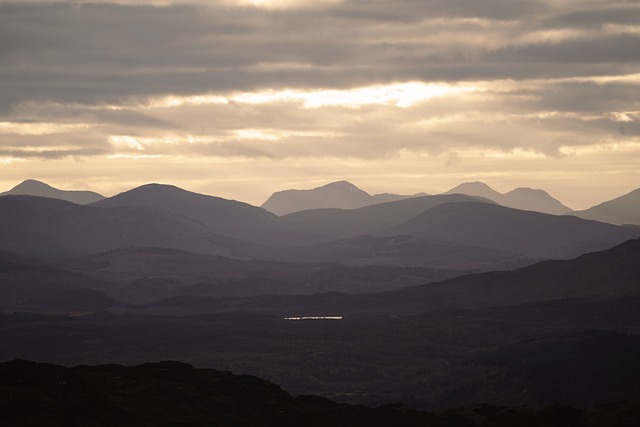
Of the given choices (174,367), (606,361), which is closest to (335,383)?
(606,361)

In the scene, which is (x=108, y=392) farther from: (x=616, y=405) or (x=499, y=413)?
(x=616, y=405)

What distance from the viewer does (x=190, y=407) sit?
93.0 meters

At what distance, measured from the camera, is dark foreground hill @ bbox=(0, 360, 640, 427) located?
85312 mm

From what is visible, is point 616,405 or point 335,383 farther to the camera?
point 335,383

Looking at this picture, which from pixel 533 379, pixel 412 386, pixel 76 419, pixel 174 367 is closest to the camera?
pixel 76 419

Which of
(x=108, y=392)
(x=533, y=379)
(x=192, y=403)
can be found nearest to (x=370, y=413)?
(x=192, y=403)

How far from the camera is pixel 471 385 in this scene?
172 m

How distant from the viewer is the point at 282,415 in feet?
309

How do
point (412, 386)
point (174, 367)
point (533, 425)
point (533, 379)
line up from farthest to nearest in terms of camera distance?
point (412, 386) < point (533, 379) < point (174, 367) < point (533, 425)

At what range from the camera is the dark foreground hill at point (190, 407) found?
280ft

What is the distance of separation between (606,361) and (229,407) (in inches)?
3590

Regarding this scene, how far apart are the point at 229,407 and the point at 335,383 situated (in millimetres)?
97243

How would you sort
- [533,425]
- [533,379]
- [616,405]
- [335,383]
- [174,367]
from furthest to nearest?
[335,383] → [533,379] → [174,367] → [616,405] → [533,425]

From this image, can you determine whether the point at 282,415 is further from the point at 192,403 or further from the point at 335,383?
the point at 335,383
